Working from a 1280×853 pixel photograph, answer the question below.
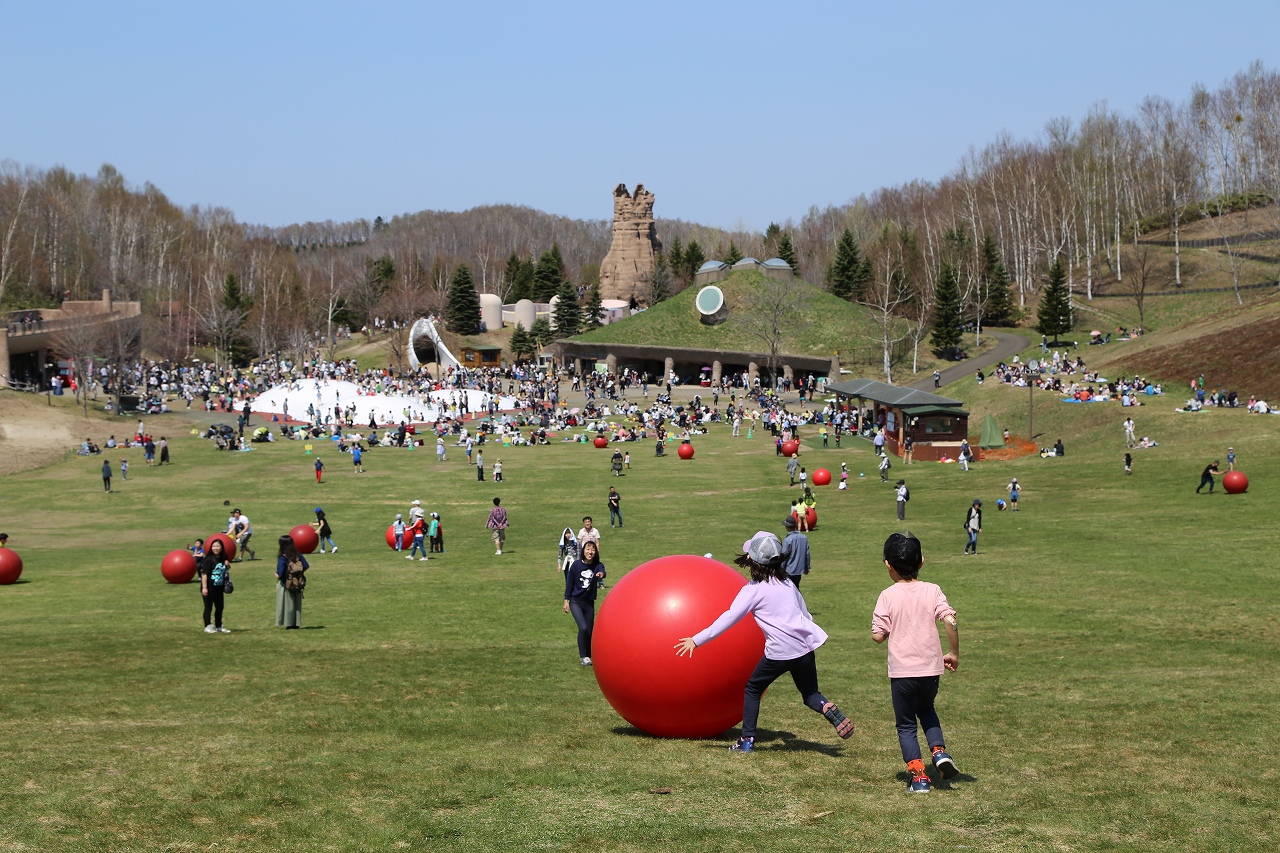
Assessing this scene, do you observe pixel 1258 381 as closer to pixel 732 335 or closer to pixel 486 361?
pixel 732 335

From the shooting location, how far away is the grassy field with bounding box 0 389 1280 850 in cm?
807

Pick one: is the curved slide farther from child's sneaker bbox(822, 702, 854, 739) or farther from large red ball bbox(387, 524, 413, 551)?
child's sneaker bbox(822, 702, 854, 739)

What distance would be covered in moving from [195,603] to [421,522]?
9.03m

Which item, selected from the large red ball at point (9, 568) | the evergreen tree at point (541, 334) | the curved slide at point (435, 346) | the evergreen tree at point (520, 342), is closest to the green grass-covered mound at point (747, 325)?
the evergreen tree at point (520, 342)

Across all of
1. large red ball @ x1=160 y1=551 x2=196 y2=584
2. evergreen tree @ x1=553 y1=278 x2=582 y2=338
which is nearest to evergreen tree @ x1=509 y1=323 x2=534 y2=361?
evergreen tree @ x1=553 y1=278 x2=582 y2=338

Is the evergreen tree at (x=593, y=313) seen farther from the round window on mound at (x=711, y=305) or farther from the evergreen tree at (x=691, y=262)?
the evergreen tree at (x=691, y=262)

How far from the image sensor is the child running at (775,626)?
966cm

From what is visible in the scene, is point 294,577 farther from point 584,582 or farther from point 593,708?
point 593,708

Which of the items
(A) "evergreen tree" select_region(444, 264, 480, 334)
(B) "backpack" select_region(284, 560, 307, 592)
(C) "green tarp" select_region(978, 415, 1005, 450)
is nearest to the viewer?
(B) "backpack" select_region(284, 560, 307, 592)

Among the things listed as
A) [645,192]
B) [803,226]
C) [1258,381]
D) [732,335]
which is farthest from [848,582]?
[803,226]

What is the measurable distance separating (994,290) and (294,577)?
3687 inches

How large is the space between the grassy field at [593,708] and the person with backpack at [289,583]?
0.47 metres

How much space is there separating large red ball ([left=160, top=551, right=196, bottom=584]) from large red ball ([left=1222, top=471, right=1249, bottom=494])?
29.1 metres

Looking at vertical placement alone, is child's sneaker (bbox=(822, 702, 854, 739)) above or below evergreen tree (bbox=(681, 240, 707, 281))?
below
